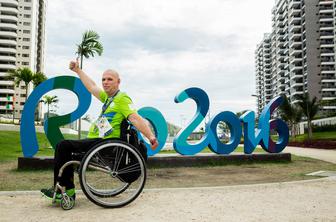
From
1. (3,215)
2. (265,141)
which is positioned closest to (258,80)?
(265,141)

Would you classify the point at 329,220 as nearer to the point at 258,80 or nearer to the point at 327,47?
the point at 327,47

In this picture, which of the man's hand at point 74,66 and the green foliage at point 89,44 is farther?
the green foliage at point 89,44

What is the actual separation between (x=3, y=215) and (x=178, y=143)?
709 centimetres

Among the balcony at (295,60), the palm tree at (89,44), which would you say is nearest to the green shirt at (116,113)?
the palm tree at (89,44)

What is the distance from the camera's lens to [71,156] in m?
4.24

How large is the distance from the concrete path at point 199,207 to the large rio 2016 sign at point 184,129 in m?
4.31

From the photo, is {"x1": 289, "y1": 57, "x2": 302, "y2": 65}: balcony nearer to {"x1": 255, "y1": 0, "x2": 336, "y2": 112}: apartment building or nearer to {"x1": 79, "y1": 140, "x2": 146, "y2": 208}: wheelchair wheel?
{"x1": 255, "y1": 0, "x2": 336, "y2": 112}: apartment building

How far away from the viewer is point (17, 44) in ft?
319

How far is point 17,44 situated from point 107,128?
104 meters

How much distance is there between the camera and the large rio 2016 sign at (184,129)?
367 inches

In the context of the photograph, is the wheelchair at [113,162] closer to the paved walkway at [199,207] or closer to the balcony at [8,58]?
the paved walkway at [199,207]

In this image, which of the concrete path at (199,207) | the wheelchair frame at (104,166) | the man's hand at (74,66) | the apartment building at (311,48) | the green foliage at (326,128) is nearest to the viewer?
the concrete path at (199,207)

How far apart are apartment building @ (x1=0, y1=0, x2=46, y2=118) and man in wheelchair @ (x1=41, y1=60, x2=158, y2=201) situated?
3432 inches

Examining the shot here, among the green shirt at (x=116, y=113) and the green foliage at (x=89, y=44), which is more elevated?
the green foliage at (x=89, y=44)
